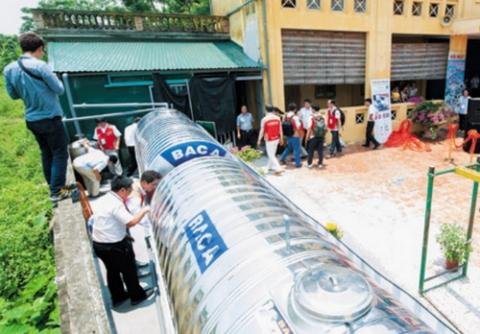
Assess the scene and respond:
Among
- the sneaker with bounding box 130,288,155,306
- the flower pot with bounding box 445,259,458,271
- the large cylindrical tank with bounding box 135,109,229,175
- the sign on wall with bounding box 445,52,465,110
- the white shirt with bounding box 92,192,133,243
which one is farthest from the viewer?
the sign on wall with bounding box 445,52,465,110

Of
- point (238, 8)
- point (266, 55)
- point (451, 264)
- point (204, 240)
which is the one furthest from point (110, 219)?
point (238, 8)

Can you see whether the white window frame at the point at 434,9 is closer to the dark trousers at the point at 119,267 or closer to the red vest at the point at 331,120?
the red vest at the point at 331,120

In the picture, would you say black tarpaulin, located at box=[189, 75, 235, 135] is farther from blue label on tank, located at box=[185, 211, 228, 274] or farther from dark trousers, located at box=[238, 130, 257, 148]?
blue label on tank, located at box=[185, 211, 228, 274]

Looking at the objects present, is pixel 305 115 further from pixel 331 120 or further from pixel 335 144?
pixel 335 144

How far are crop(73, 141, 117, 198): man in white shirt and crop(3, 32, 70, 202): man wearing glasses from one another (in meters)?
1.53

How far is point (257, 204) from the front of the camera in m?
2.32

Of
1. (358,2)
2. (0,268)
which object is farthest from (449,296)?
(358,2)

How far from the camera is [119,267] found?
3.36m

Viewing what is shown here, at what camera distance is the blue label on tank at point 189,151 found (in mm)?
3846

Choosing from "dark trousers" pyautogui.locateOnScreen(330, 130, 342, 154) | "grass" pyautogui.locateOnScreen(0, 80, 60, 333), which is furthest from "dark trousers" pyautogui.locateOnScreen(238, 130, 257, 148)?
"grass" pyautogui.locateOnScreen(0, 80, 60, 333)

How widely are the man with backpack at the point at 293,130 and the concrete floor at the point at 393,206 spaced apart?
1.86 feet

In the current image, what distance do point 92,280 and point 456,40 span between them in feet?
47.4

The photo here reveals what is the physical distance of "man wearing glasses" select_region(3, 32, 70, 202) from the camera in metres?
3.39

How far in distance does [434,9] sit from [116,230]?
43.7 feet
